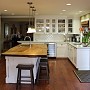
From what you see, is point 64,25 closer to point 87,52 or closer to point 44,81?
point 87,52

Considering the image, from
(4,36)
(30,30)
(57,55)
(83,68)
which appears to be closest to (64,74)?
(83,68)

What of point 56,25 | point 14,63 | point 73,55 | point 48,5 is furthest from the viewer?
point 56,25

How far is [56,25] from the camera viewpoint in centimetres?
1065

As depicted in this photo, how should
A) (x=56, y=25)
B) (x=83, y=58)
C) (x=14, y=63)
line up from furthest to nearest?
(x=56, y=25)
(x=83, y=58)
(x=14, y=63)

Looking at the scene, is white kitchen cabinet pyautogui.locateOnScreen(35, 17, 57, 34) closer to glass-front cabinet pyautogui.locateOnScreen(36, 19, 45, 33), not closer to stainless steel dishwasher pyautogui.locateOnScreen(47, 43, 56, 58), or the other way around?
glass-front cabinet pyautogui.locateOnScreen(36, 19, 45, 33)

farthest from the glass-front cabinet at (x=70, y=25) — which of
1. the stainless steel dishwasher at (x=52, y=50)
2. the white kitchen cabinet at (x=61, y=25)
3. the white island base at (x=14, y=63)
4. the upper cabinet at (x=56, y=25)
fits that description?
the white island base at (x=14, y=63)

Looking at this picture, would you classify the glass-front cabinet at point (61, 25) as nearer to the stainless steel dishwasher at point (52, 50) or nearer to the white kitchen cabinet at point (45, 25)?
the white kitchen cabinet at point (45, 25)

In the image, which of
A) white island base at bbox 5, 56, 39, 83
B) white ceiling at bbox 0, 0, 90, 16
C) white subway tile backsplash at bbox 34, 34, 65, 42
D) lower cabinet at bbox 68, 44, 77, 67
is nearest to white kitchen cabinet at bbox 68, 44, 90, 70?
lower cabinet at bbox 68, 44, 77, 67

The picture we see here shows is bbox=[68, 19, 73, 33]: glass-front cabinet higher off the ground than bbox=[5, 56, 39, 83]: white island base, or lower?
higher

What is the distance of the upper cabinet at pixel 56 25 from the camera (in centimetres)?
1063

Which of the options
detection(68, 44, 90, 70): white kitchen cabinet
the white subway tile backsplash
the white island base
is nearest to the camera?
the white island base

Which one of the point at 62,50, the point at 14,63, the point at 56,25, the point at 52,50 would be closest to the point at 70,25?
the point at 56,25

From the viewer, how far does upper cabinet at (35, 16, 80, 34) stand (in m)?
10.6

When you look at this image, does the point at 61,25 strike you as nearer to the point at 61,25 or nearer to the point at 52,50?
the point at 61,25
